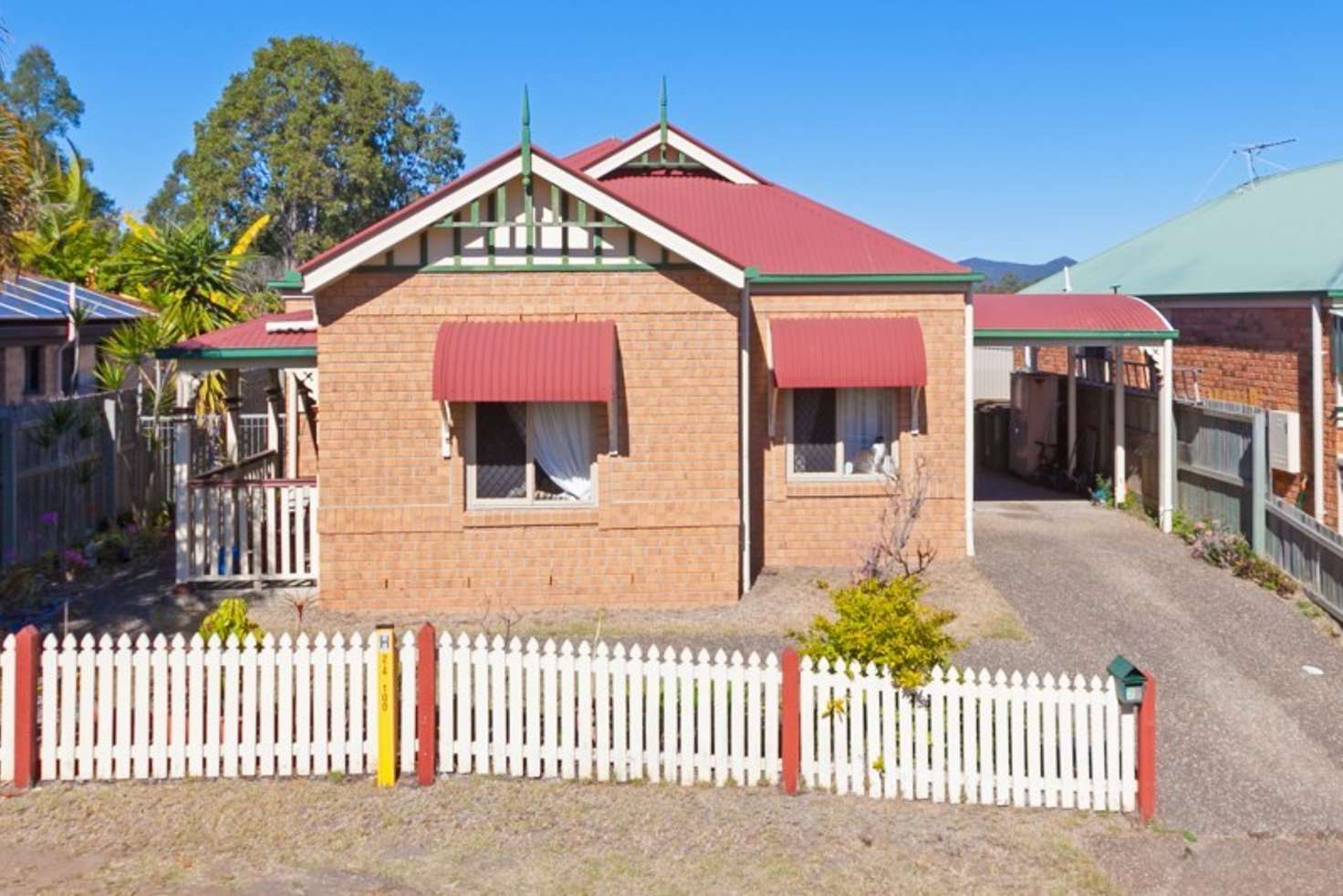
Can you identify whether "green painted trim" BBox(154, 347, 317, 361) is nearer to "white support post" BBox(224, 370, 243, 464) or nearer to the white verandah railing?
the white verandah railing

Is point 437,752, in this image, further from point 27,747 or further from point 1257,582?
point 1257,582

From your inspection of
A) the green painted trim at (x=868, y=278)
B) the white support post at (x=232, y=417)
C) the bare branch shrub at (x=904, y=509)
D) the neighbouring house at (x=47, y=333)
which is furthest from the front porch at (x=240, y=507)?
the neighbouring house at (x=47, y=333)

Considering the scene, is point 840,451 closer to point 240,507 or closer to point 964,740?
point 240,507

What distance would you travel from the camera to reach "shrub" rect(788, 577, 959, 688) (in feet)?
29.7

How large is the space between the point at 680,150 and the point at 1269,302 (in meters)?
9.17

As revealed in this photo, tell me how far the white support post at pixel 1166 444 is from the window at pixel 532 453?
31.6 feet

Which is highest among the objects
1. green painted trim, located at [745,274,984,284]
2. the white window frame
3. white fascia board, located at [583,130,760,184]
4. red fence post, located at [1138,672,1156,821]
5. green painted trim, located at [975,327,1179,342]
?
white fascia board, located at [583,130,760,184]

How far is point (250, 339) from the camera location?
15.4 meters

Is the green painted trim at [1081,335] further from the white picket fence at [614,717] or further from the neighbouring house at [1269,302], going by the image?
the white picket fence at [614,717]

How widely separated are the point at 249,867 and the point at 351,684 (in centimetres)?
156

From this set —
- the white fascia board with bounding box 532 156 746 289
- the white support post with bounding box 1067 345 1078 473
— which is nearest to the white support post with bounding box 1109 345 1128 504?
the white support post with bounding box 1067 345 1078 473

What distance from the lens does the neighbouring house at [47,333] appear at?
2136cm

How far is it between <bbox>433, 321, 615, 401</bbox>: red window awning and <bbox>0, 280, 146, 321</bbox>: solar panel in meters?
10.2

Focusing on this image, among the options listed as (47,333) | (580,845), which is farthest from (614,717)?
(47,333)
